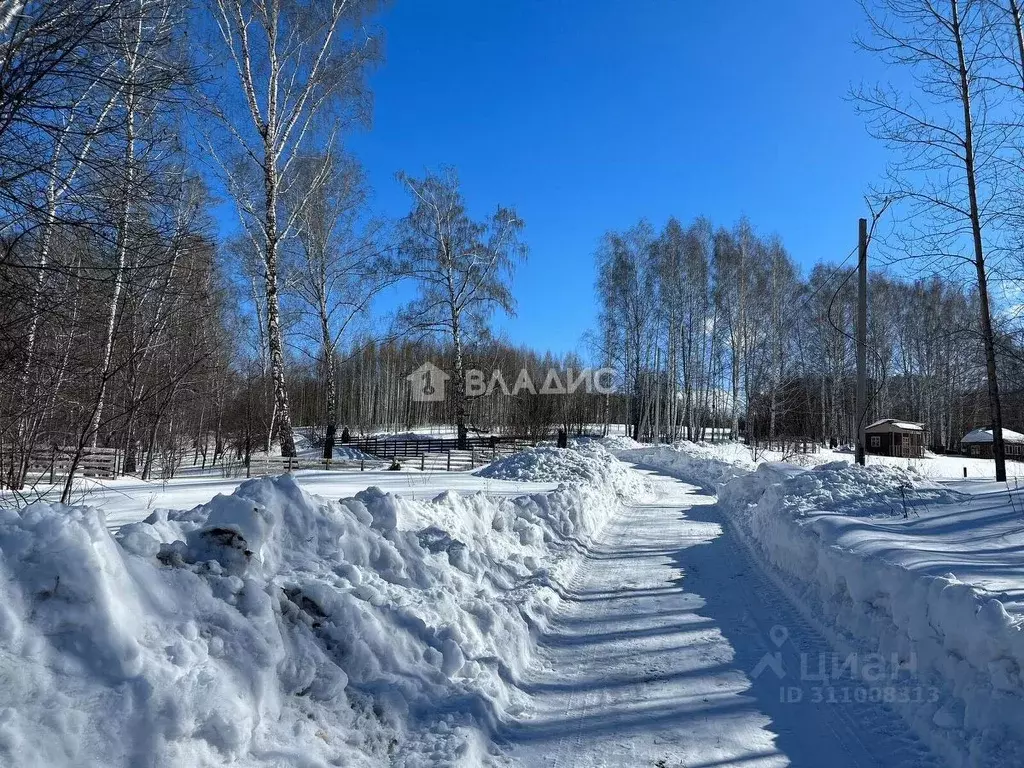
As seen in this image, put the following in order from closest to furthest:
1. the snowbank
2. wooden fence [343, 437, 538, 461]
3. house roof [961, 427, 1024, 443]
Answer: the snowbank, wooden fence [343, 437, 538, 461], house roof [961, 427, 1024, 443]

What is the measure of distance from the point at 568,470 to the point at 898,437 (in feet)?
86.1

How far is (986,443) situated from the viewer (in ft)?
116

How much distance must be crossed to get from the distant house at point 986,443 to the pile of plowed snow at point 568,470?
2786cm

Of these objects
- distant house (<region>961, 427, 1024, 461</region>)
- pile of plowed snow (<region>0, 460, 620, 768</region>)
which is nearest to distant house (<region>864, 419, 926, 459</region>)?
distant house (<region>961, 427, 1024, 461</region>)

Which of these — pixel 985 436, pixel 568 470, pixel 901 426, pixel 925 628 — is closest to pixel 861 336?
pixel 568 470

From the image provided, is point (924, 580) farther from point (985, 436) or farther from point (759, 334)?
point (985, 436)

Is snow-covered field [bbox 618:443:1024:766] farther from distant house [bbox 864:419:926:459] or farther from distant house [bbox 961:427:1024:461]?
distant house [bbox 961:427:1024:461]

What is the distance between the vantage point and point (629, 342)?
119 feet

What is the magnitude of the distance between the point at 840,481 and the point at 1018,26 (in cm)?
938

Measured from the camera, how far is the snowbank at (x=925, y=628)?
308cm

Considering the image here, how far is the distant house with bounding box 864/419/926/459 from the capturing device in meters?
32.4

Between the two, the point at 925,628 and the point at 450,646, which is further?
the point at 450,646

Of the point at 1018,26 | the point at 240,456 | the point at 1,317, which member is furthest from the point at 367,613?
the point at 240,456

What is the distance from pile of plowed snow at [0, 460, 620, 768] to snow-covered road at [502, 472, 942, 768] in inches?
14.2
